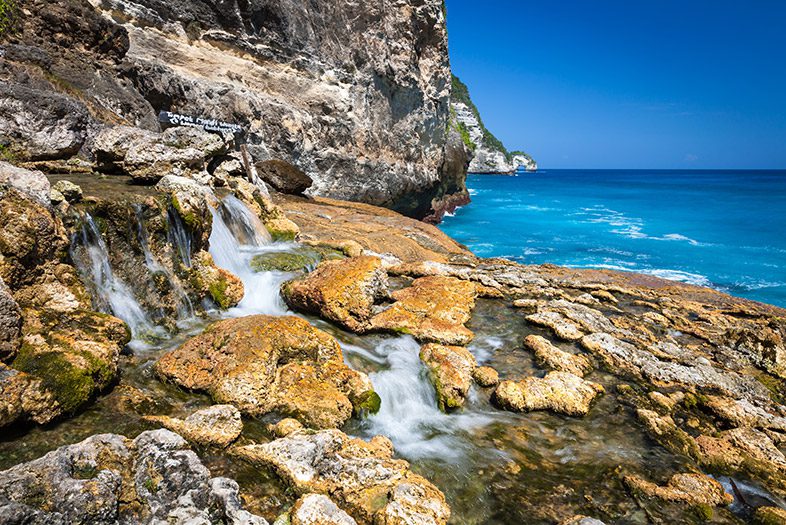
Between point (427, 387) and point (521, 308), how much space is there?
5.24 m

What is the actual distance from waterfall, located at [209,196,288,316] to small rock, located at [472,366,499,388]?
4.59 m

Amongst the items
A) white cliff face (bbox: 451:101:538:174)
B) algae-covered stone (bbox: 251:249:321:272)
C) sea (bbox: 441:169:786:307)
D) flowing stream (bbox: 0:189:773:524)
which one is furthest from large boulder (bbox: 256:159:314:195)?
white cliff face (bbox: 451:101:538:174)

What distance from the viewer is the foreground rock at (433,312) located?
9.12 meters

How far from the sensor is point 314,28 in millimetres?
30719

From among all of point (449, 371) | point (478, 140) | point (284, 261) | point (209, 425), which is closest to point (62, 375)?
point (209, 425)

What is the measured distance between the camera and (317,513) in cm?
398

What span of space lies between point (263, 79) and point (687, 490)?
3046cm

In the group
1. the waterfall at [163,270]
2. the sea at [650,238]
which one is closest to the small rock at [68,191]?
the waterfall at [163,270]

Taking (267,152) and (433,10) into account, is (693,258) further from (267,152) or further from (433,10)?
(267,152)

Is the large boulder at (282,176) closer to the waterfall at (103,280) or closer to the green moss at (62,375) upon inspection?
the waterfall at (103,280)

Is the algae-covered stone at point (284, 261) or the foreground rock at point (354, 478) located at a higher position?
the algae-covered stone at point (284, 261)

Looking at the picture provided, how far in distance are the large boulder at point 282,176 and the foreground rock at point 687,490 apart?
71.1 ft

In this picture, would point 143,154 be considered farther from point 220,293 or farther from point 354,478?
point 354,478

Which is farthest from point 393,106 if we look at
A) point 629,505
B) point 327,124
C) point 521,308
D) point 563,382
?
point 629,505
